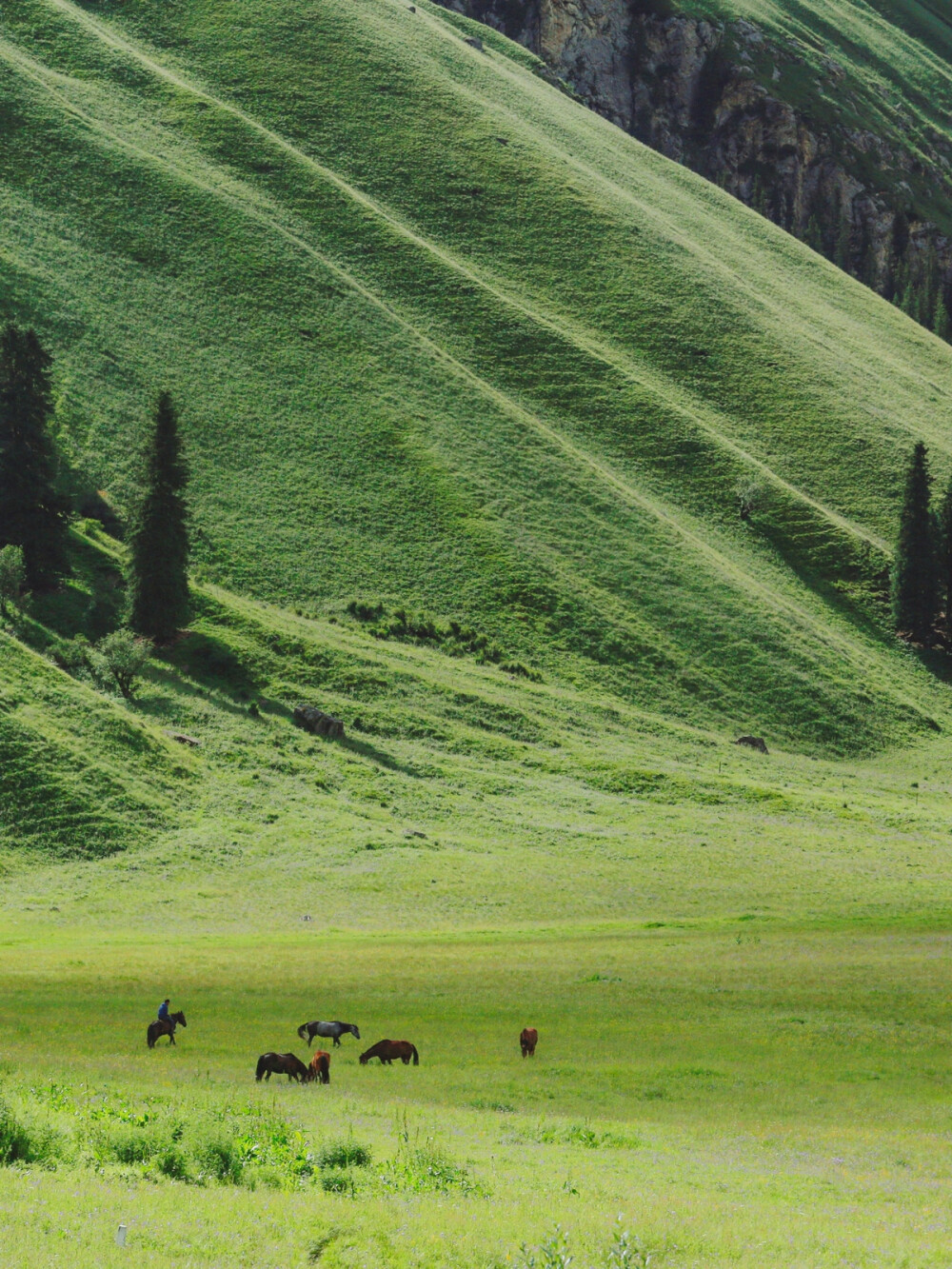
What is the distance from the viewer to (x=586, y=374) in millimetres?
142375

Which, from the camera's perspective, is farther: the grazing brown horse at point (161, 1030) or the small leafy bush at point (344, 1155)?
the grazing brown horse at point (161, 1030)

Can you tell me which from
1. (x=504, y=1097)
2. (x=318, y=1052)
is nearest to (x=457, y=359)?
(x=318, y=1052)

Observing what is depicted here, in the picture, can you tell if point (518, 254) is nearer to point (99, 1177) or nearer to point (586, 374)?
point (586, 374)

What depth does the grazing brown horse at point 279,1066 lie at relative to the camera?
945 inches

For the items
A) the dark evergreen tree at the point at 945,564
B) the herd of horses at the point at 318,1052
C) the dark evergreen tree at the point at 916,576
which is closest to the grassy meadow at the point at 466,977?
the herd of horses at the point at 318,1052

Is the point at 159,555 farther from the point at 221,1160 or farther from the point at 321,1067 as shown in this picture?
the point at 221,1160

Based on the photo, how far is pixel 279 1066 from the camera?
24.0 meters

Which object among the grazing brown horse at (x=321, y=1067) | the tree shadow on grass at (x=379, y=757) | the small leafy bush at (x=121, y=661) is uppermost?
the small leafy bush at (x=121, y=661)

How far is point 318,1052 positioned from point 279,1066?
993 mm

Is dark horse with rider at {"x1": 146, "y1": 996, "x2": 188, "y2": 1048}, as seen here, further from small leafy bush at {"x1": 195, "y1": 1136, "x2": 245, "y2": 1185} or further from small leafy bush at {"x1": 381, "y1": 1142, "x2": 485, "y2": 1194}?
small leafy bush at {"x1": 195, "y1": 1136, "x2": 245, "y2": 1185}

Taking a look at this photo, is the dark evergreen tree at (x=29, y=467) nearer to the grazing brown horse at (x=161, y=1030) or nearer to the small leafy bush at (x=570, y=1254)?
the grazing brown horse at (x=161, y=1030)

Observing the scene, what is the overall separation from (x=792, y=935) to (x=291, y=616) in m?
60.1

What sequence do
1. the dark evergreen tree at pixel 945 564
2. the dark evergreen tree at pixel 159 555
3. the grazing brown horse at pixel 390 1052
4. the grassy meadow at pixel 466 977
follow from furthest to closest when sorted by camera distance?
the dark evergreen tree at pixel 945 564, the dark evergreen tree at pixel 159 555, the grazing brown horse at pixel 390 1052, the grassy meadow at pixel 466 977

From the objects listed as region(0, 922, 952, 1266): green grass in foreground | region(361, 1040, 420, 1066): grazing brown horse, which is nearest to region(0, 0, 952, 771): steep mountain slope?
region(0, 922, 952, 1266): green grass in foreground
